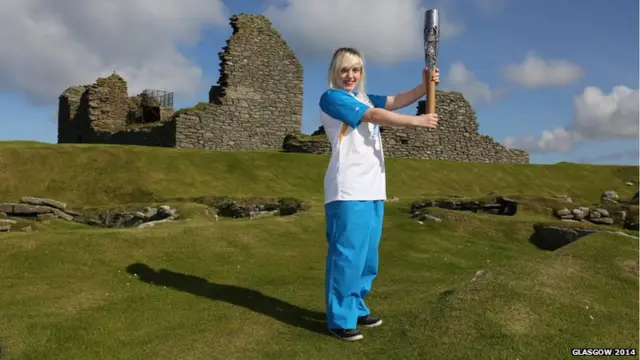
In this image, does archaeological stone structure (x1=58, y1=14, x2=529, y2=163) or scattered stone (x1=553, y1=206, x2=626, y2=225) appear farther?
archaeological stone structure (x1=58, y1=14, x2=529, y2=163)

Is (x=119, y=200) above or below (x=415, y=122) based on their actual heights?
below

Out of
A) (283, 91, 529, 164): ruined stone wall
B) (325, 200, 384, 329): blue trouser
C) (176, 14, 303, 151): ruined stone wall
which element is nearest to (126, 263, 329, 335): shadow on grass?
(325, 200, 384, 329): blue trouser

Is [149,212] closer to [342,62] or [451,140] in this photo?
[342,62]

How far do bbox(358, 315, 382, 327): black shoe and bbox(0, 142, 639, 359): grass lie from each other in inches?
4.4

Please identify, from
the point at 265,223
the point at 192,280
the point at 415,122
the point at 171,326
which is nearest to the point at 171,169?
the point at 265,223

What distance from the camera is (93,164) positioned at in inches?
Answer: 872

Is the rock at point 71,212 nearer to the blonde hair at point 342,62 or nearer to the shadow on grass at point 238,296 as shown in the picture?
the shadow on grass at point 238,296

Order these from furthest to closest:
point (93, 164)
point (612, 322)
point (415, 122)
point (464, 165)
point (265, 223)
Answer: point (464, 165) → point (93, 164) → point (265, 223) → point (612, 322) → point (415, 122)

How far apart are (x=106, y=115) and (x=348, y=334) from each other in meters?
37.5

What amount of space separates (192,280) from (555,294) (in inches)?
201

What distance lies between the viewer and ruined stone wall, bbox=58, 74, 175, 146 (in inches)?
1391

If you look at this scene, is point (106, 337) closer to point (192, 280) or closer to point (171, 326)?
point (171, 326)

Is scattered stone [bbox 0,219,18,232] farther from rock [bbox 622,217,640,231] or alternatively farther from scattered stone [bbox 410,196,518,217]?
rock [bbox 622,217,640,231]

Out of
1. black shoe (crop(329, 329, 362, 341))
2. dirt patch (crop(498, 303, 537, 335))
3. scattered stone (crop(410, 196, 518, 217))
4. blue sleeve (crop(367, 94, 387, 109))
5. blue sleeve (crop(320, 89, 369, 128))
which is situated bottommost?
black shoe (crop(329, 329, 362, 341))
